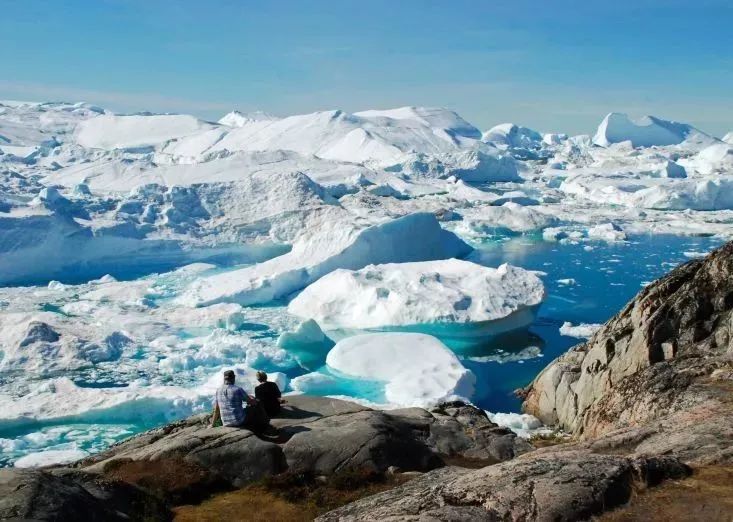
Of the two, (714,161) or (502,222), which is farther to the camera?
(714,161)

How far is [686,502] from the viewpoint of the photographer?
13.5 feet

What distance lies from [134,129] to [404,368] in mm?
79598

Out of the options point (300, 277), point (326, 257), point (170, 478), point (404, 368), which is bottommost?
point (404, 368)

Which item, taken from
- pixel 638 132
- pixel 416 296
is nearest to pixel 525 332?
pixel 416 296

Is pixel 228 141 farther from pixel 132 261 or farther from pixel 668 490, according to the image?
pixel 668 490

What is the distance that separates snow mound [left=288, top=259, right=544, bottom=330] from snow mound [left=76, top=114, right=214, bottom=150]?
62689mm

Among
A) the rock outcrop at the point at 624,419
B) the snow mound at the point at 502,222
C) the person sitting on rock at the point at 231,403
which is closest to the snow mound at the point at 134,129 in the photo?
the snow mound at the point at 502,222

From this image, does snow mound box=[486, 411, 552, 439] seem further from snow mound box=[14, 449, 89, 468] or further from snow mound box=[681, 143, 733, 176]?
snow mound box=[681, 143, 733, 176]

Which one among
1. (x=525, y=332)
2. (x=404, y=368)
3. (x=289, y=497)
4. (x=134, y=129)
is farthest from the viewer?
(x=134, y=129)

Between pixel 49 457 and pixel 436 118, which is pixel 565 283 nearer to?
pixel 49 457

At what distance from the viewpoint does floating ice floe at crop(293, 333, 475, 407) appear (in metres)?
14.1

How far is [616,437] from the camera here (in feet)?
18.3

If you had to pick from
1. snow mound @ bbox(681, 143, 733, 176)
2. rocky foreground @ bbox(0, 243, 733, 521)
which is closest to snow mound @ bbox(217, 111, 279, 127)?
snow mound @ bbox(681, 143, 733, 176)

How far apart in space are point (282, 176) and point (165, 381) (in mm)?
22175
